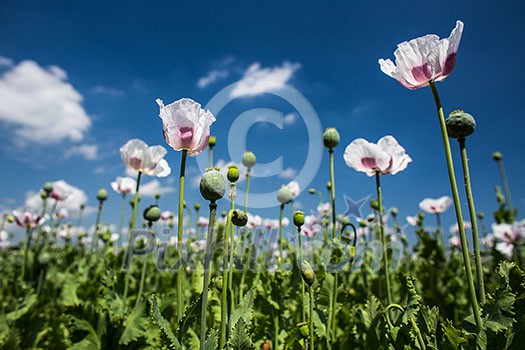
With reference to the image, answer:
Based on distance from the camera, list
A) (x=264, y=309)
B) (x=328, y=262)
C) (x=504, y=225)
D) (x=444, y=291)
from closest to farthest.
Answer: (x=328, y=262) < (x=264, y=309) < (x=444, y=291) < (x=504, y=225)

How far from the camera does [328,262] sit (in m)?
1.82

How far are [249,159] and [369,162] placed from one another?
0.95 metres

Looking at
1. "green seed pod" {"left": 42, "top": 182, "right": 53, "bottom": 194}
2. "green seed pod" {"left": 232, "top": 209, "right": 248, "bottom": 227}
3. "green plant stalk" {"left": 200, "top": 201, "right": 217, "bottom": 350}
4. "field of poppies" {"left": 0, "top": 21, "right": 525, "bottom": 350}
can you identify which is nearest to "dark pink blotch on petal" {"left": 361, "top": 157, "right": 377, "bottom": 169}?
"field of poppies" {"left": 0, "top": 21, "right": 525, "bottom": 350}

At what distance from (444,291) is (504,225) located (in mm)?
1488

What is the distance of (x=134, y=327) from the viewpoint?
2.08m

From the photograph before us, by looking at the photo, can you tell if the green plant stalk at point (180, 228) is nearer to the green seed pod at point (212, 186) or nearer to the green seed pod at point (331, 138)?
the green seed pod at point (212, 186)

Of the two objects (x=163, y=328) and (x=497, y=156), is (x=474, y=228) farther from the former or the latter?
(x=497, y=156)

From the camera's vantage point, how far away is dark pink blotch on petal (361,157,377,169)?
6.65ft

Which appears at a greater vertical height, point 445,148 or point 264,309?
point 445,148

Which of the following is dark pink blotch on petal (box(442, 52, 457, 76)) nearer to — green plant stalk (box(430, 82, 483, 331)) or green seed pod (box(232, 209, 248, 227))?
green plant stalk (box(430, 82, 483, 331))

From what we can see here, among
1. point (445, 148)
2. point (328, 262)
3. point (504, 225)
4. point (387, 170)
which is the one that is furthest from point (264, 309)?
point (504, 225)

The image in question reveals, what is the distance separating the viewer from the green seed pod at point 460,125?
3.75 ft

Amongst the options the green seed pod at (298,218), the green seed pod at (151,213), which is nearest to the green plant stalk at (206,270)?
the green seed pod at (298,218)

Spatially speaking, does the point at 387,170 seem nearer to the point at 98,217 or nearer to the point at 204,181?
the point at 204,181
